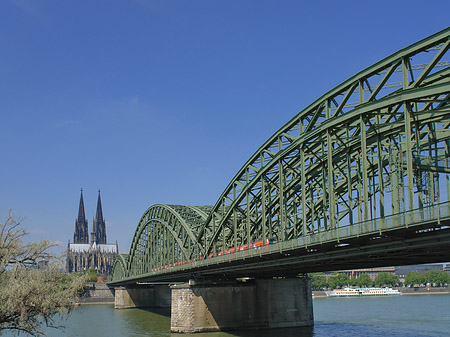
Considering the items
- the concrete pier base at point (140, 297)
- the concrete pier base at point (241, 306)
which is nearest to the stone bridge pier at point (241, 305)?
the concrete pier base at point (241, 306)

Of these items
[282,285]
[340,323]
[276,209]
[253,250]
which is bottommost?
[340,323]

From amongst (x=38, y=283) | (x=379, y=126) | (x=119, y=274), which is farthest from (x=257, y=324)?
(x=119, y=274)

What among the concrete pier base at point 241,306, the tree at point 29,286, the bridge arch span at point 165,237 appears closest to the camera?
the tree at point 29,286

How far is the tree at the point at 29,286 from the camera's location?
26906 mm

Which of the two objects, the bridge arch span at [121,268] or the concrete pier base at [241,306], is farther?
the bridge arch span at [121,268]

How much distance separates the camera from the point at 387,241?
107 ft

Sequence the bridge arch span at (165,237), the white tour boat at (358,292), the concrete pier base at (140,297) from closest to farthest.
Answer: the bridge arch span at (165,237) < the concrete pier base at (140,297) < the white tour boat at (358,292)

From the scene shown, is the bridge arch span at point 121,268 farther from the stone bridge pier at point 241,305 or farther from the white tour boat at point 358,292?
the stone bridge pier at point 241,305

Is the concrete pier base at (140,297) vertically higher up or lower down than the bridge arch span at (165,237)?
lower down

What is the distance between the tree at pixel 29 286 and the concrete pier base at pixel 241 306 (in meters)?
29.3

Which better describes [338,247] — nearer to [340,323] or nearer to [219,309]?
[219,309]

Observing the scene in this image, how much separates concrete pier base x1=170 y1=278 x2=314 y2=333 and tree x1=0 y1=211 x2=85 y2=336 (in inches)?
1154

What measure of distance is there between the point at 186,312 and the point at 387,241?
32.1 metres

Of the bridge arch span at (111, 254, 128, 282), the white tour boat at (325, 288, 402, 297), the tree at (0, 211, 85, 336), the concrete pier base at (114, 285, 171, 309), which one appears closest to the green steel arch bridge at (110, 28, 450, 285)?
the tree at (0, 211, 85, 336)
